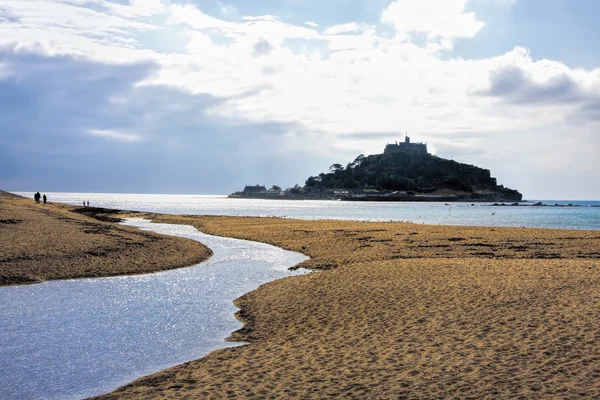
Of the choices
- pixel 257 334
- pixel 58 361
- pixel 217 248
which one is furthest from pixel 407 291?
pixel 217 248

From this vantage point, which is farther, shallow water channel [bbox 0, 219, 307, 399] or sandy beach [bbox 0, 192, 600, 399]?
shallow water channel [bbox 0, 219, 307, 399]

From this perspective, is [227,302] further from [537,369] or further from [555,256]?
[555,256]

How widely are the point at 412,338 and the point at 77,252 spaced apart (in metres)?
21.0

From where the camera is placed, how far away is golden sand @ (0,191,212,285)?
896 inches

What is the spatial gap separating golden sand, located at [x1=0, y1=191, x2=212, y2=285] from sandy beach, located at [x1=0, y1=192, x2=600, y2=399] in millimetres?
803

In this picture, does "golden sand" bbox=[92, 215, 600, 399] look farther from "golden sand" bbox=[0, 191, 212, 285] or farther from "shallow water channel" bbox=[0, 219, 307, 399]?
"golden sand" bbox=[0, 191, 212, 285]

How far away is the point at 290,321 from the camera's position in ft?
48.2

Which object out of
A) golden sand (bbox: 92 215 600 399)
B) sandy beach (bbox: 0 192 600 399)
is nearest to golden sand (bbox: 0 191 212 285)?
sandy beach (bbox: 0 192 600 399)

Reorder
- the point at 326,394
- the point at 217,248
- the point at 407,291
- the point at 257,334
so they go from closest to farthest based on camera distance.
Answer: the point at 326,394
the point at 257,334
the point at 407,291
the point at 217,248

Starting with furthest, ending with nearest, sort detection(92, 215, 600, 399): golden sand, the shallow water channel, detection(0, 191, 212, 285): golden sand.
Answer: detection(0, 191, 212, 285): golden sand → the shallow water channel → detection(92, 215, 600, 399): golden sand

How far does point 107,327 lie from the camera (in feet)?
47.2

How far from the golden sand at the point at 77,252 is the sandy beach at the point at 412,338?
0.80 m

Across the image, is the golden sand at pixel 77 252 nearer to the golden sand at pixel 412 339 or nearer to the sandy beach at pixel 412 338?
the sandy beach at pixel 412 338

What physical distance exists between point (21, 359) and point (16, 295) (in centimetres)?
816
